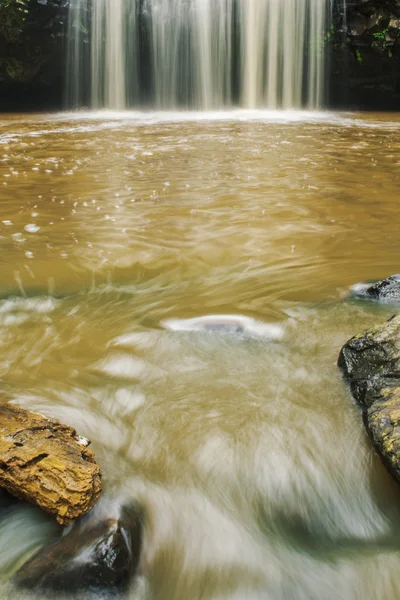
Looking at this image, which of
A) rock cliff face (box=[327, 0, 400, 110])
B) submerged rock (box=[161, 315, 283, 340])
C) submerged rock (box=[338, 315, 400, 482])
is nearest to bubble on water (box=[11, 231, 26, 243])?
submerged rock (box=[161, 315, 283, 340])

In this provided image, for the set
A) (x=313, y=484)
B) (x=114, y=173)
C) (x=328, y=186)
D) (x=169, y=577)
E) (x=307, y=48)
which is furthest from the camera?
→ (x=307, y=48)

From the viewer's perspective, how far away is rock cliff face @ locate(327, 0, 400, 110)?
56.4 feet

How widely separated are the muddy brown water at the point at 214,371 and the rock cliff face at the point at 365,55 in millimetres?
14807

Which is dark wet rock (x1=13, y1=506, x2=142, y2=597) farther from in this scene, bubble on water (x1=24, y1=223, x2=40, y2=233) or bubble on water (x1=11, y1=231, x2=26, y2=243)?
bubble on water (x1=24, y1=223, x2=40, y2=233)

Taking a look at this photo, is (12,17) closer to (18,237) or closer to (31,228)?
(31,228)

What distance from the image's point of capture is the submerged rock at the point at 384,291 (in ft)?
9.63

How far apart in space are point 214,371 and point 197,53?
19502 mm

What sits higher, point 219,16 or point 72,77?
point 219,16

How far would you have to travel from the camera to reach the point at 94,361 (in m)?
2.44

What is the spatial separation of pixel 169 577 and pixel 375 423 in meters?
0.89

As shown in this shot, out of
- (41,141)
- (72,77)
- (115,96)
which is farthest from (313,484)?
(72,77)

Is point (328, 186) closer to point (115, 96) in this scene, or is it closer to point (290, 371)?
point (290, 371)

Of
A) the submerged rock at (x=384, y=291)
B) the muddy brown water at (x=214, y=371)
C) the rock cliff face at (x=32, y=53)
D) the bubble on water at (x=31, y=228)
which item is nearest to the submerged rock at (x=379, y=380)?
the muddy brown water at (x=214, y=371)

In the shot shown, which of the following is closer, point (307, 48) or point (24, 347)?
point (24, 347)
